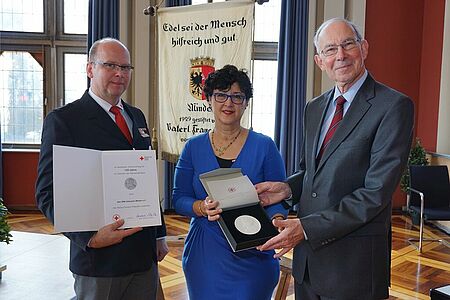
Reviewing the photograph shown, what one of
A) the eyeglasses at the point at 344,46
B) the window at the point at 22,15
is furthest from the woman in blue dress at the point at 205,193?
the window at the point at 22,15

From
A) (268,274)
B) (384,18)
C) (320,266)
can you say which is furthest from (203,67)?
(384,18)

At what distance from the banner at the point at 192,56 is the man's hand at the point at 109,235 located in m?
2.43

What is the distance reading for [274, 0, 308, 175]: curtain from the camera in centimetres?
621

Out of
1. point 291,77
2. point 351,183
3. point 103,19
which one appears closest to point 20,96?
point 103,19

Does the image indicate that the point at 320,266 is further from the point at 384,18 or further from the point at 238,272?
the point at 384,18

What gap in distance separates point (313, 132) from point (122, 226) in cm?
79

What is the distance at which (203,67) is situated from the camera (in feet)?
14.0

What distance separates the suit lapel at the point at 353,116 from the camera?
1581 mm

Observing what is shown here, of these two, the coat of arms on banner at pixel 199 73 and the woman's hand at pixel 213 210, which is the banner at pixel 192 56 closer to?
the coat of arms on banner at pixel 199 73

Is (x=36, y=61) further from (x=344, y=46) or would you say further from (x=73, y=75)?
(x=344, y=46)

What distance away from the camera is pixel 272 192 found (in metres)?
1.90

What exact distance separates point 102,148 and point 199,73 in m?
2.61

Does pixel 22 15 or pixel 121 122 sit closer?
pixel 121 122

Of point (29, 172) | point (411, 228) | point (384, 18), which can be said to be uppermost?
point (384, 18)
